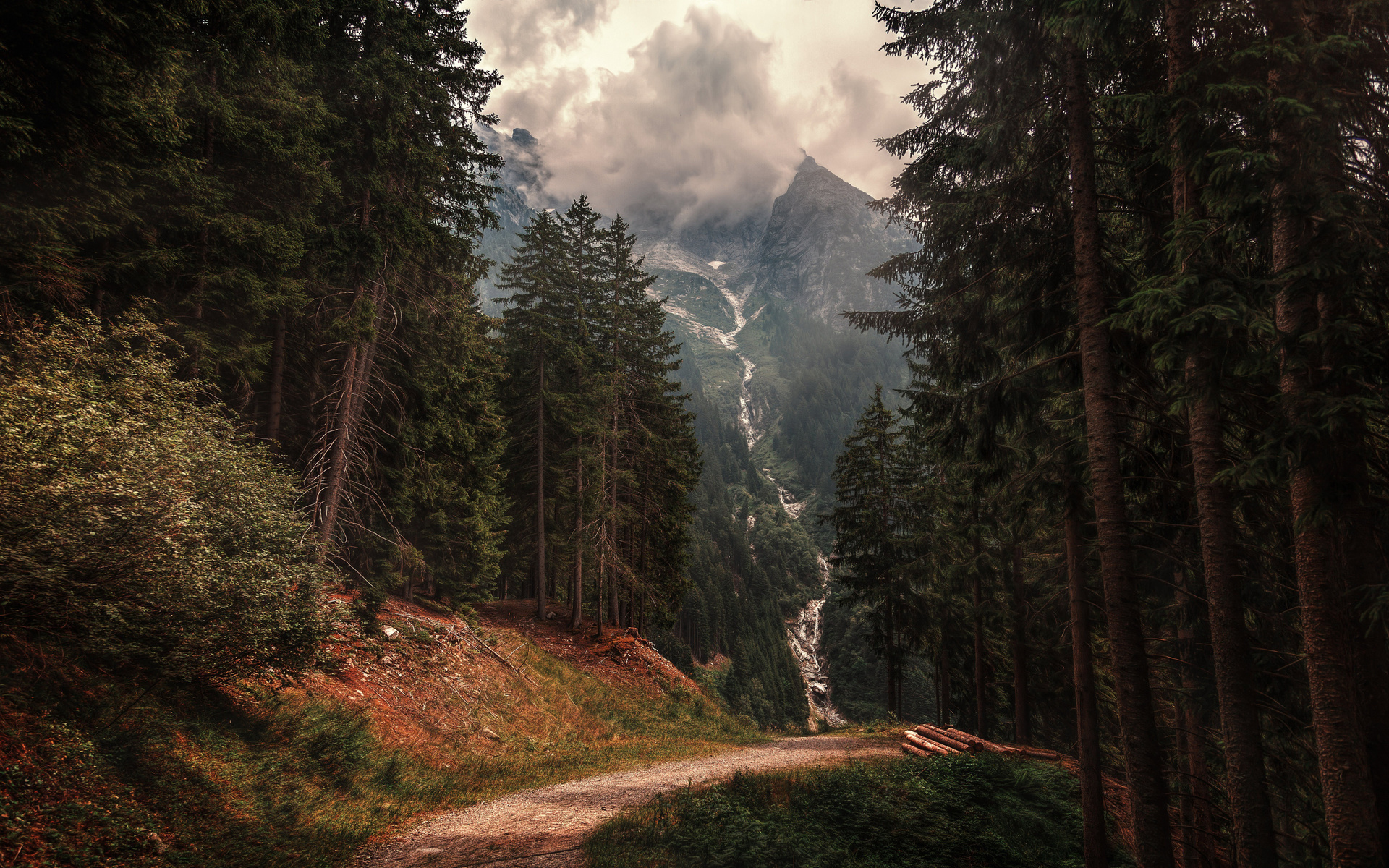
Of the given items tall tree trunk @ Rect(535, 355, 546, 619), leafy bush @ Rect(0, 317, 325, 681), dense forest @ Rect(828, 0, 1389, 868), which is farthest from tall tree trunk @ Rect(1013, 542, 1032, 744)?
leafy bush @ Rect(0, 317, 325, 681)

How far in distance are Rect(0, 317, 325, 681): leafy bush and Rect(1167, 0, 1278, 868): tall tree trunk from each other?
10804 mm

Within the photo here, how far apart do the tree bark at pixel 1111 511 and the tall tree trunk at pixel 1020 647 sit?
37.1ft

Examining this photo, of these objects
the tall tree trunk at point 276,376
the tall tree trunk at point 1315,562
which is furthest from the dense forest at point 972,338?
the tall tree trunk at point 276,376

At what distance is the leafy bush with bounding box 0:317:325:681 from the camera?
5.06 meters

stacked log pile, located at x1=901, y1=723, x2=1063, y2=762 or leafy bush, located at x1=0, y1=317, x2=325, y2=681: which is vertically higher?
leafy bush, located at x1=0, y1=317, x2=325, y2=681

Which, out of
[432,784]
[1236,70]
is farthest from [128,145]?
Result: [1236,70]

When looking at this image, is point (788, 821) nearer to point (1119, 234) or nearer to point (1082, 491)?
point (1082, 491)

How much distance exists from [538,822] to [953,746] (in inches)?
428

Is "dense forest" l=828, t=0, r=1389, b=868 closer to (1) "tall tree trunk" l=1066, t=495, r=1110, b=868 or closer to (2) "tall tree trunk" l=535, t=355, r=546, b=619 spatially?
(1) "tall tree trunk" l=1066, t=495, r=1110, b=868

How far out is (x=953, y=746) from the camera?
43.9 feet

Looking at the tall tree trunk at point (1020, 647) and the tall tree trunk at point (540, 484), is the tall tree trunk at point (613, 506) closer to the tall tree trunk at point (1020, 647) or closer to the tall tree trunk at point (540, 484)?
the tall tree trunk at point (540, 484)

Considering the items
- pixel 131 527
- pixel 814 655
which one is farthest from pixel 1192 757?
pixel 814 655

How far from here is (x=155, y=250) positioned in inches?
342

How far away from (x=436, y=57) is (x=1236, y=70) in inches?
630
